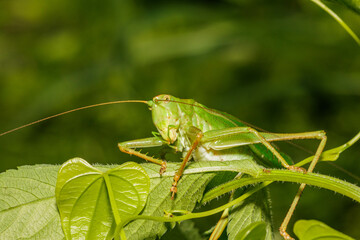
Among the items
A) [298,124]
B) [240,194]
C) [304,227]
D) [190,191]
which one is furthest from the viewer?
[298,124]

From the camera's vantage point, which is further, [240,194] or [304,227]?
[240,194]

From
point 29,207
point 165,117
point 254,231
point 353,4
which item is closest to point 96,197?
point 29,207

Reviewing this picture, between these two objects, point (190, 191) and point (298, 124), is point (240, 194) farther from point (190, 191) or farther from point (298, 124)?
point (298, 124)

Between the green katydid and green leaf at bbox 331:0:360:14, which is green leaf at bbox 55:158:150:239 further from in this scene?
green leaf at bbox 331:0:360:14

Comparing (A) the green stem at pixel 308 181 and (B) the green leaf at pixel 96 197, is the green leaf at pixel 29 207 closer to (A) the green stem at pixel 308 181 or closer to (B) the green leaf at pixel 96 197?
(B) the green leaf at pixel 96 197

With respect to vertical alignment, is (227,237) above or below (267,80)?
below

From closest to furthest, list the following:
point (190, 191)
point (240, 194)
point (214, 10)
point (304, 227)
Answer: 1. point (304, 227)
2. point (190, 191)
3. point (240, 194)
4. point (214, 10)

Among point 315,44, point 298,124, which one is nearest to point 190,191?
point 298,124

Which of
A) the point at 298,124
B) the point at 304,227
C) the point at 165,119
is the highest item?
the point at 298,124

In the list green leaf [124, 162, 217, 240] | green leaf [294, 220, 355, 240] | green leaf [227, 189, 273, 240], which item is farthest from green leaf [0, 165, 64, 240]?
green leaf [294, 220, 355, 240]
